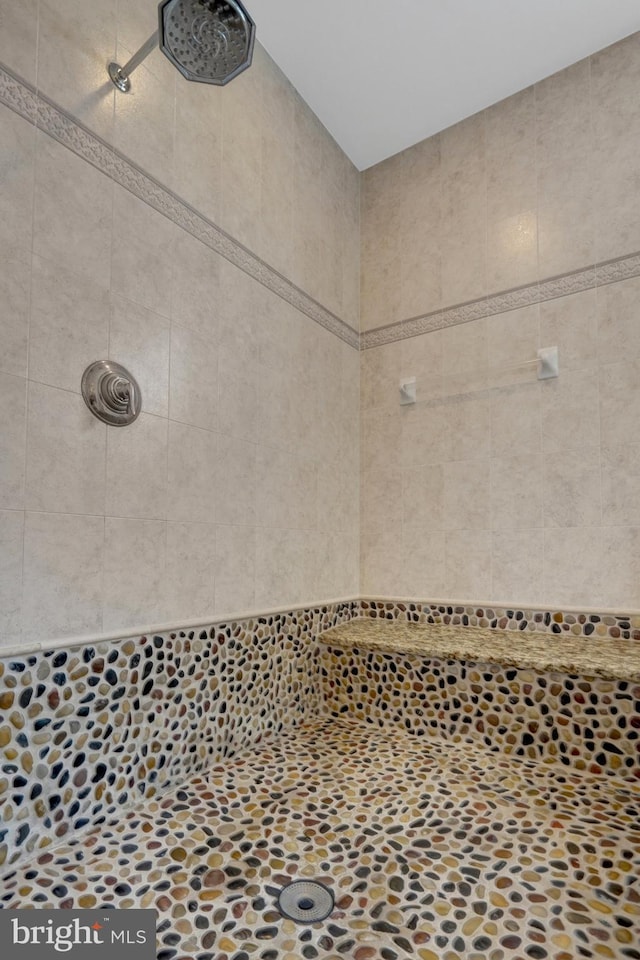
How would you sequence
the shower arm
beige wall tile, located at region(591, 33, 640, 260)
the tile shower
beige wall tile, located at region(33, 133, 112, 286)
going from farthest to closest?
beige wall tile, located at region(591, 33, 640, 260) → the shower arm → beige wall tile, located at region(33, 133, 112, 286) → the tile shower

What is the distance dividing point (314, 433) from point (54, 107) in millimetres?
1434

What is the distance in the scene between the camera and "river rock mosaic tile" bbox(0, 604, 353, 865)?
122 cm

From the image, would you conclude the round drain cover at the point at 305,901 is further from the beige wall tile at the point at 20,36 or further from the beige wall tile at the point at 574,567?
the beige wall tile at the point at 20,36

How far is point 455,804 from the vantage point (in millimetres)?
1478

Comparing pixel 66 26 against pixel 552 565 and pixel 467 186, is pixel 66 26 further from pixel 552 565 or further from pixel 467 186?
pixel 552 565

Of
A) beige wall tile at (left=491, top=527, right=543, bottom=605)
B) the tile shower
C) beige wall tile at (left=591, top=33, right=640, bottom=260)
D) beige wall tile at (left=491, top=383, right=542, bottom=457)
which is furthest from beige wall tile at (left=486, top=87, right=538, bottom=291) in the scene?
beige wall tile at (left=491, top=527, right=543, bottom=605)

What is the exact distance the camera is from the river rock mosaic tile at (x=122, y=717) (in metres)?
1.22

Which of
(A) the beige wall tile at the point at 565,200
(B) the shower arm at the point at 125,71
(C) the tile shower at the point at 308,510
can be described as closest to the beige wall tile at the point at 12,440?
(C) the tile shower at the point at 308,510

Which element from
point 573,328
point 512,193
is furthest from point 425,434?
point 512,193

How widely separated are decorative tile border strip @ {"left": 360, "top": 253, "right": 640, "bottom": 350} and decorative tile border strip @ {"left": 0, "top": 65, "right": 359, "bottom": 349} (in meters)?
0.54

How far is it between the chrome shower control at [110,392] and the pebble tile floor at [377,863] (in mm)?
1084

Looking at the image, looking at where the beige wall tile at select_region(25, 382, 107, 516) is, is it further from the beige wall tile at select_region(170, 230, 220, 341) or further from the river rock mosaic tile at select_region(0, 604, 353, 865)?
the beige wall tile at select_region(170, 230, 220, 341)

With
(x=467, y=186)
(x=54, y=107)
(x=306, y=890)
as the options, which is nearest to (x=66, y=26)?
(x=54, y=107)

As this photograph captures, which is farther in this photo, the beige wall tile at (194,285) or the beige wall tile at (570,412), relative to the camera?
the beige wall tile at (570,412)
